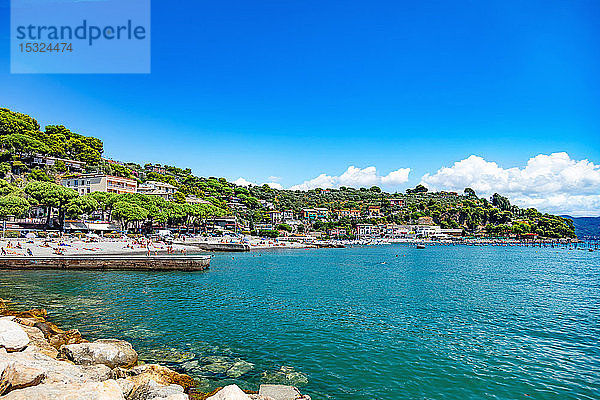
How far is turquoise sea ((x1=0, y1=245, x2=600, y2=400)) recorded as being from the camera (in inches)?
460

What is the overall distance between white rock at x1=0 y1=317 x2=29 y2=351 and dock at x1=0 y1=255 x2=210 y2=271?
2555 cm

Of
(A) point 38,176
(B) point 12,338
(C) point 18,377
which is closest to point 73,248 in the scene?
(B) point 12,338

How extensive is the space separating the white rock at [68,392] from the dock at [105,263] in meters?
30.0

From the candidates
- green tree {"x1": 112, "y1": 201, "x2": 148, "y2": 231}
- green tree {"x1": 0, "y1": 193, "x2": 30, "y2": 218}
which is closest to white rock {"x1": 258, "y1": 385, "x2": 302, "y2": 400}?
green tree {"x1": 0, "y1": 193, "x2": 30, "y2": 218}

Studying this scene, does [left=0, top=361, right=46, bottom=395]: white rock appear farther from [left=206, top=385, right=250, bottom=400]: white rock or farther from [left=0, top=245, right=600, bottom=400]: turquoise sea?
[left=0, top=245, right=600, bottom=400]: turquoise sea

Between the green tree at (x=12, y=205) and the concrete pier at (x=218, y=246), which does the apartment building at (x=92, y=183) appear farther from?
the concrete pier at (x=218, y=246)

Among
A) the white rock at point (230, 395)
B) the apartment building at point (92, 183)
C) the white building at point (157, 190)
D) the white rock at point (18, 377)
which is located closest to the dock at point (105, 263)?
the white rock at point (18, 377)

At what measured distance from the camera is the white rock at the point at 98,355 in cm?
1099

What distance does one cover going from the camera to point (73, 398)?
6.92 metres

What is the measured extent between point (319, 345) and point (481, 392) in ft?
19.4

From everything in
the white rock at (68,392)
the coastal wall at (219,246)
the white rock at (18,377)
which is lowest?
the coastal wall at (219,246)

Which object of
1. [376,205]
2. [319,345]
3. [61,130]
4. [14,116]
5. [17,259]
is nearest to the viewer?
[319,345]

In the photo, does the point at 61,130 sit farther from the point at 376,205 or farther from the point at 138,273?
the point at 376,205

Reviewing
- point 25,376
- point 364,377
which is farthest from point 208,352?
point 25,376
